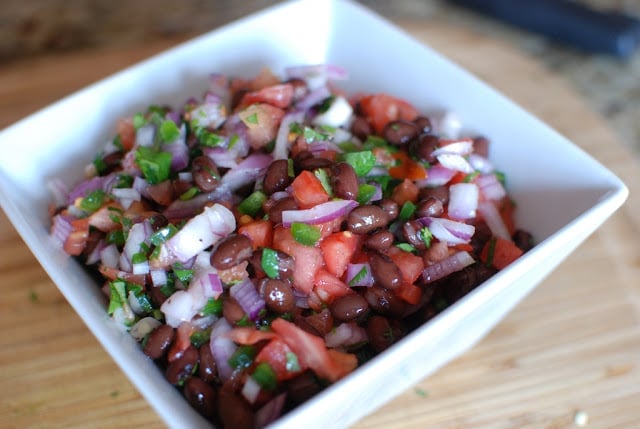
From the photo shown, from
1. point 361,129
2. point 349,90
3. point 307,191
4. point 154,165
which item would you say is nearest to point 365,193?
point 307,191

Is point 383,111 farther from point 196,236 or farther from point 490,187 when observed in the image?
point 196,236

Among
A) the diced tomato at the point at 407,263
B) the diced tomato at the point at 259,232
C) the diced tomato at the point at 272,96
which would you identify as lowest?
the diced tomato at the point at 407,263

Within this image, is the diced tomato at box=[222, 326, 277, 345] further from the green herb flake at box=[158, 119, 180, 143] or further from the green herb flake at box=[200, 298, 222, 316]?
the green herb flake at box=[158, 119, 180, 143]

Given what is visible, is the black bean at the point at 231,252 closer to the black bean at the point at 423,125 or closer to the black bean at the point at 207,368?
the black bean at the point at 207,368

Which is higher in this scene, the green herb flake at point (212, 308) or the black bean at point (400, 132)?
the black bean at point (400, 132)

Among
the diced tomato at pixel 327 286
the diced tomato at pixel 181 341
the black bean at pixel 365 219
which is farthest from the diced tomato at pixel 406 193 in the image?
the diced tomato at pixel 181 341

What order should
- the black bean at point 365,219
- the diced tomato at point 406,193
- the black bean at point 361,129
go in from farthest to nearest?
the black bean at point 361,129
the diced tomato at point 406,193
the black bean at point 365,219

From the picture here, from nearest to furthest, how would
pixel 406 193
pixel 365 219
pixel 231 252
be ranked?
pixel 231 252 < pixel 365 219 < pixel 406 193

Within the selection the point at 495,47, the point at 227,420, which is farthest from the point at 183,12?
the point at 227,420
